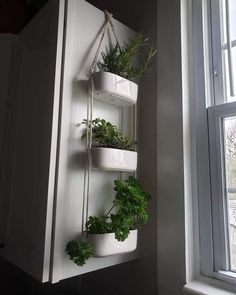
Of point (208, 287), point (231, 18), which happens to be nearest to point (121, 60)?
point (231, 18)

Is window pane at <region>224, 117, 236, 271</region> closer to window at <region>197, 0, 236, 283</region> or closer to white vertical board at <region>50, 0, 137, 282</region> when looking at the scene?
window at <region>197, 0, 236, 283</region>

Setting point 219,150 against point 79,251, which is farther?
point 219,150

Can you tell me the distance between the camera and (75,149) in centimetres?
81

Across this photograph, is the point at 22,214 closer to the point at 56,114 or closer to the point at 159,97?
the point at 56,114

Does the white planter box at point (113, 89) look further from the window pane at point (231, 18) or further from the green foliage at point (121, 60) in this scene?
the window pane at point (231, 18)

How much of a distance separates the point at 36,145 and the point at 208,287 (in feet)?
2.29

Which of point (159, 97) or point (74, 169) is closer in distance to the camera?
point (74, 169)

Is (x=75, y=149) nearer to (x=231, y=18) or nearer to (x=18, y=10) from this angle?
(x=231, y=18)

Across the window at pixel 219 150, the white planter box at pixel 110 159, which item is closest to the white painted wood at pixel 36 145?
the white planter box at pixel 110 159

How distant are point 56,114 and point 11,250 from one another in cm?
53

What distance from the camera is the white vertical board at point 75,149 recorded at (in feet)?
2.47

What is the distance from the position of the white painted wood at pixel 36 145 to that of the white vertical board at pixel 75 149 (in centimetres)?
3

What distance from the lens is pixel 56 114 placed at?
783mm

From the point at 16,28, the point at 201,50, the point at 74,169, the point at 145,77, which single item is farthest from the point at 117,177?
the point at 16,28
